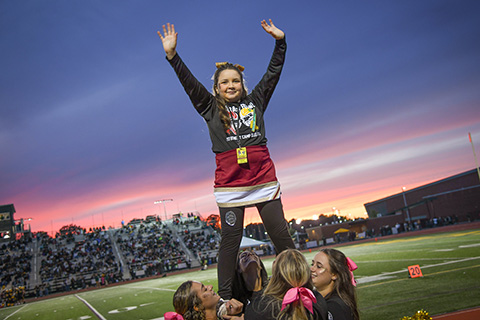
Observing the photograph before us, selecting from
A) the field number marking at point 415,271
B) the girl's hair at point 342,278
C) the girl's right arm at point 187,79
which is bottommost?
the field number marking at point 415,271

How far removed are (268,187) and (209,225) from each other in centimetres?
5021

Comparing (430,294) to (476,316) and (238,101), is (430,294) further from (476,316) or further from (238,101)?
(238,101)

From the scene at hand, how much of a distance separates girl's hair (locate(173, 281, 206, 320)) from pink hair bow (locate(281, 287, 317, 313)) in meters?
0.94

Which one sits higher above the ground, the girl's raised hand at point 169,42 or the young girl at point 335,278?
the girl's raised hand at point 169,42

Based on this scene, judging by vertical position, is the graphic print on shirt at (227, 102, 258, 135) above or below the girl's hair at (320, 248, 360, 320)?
above

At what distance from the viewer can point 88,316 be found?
13445mm

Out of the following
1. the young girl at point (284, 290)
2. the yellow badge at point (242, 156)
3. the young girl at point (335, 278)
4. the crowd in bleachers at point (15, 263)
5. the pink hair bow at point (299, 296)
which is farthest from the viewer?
the crowd in bleachers at point (15, 263)

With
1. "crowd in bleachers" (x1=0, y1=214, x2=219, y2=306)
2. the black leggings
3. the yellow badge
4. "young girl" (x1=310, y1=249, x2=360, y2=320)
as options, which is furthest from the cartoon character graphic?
"crowd in bleachers" (x1=0, y1=214, x2=219, y2=306)

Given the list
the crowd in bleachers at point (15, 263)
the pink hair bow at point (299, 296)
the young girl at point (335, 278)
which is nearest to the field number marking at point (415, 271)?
the young girl at point (335, 278)

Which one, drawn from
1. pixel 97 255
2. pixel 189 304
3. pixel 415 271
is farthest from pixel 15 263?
pixel 189 304

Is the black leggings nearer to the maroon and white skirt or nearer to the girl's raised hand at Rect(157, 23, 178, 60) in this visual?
the maroon and white skirt

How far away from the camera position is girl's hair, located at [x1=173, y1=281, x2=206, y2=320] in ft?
10.5

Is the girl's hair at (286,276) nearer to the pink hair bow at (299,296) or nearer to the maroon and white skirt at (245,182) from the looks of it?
the pink hair bow at (299,296)

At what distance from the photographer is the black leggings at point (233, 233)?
9.66ft
